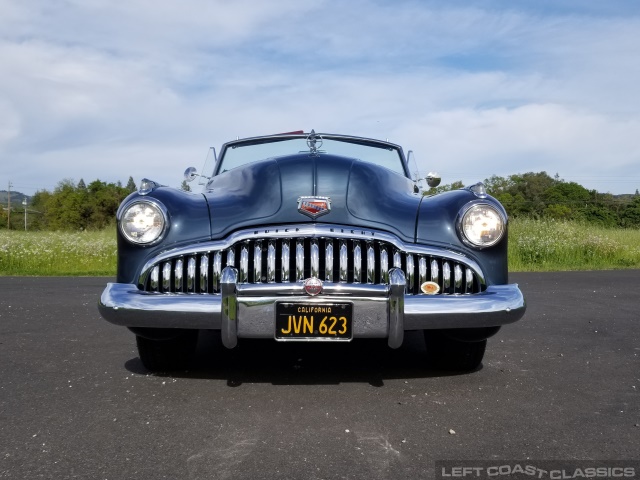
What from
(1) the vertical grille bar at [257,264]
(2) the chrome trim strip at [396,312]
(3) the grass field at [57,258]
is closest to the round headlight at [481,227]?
(2) the chrome trim strip at [396,312]

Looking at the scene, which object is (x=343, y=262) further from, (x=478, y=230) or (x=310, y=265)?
(x=478, y=230)

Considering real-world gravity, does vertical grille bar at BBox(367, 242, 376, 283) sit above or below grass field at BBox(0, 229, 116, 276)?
above

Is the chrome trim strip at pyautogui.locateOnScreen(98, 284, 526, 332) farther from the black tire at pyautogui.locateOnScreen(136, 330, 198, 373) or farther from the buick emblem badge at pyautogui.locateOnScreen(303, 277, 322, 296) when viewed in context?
the black tire at pyautogui.locateOnScreen(136, 330, 198, 373)

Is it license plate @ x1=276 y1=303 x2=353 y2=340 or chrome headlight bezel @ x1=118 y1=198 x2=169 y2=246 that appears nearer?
license plate @ x1=276 y1=303 x2=353 y2=340

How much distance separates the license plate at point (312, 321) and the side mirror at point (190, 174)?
91.7 inches

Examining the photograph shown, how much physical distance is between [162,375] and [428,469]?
190cm

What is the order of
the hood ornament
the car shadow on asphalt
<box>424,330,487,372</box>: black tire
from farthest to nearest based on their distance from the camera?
the hood ornament < <box>424,330,487,372</box>: black tire < the car shadow on asphalt

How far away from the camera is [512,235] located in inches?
719

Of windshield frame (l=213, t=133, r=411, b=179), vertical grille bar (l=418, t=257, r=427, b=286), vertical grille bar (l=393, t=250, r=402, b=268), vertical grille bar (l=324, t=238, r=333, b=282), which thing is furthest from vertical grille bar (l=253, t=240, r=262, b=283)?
windshield frame (l=213, t=133, r=411, b=179)

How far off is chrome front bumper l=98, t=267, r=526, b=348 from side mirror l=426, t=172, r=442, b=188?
Answer: 1793 millimetres

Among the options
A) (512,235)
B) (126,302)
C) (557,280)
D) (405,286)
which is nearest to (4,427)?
(126,302)

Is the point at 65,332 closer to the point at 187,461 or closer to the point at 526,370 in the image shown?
the point at 187,461

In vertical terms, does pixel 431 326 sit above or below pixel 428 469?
above

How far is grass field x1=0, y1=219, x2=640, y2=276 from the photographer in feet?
45.7
